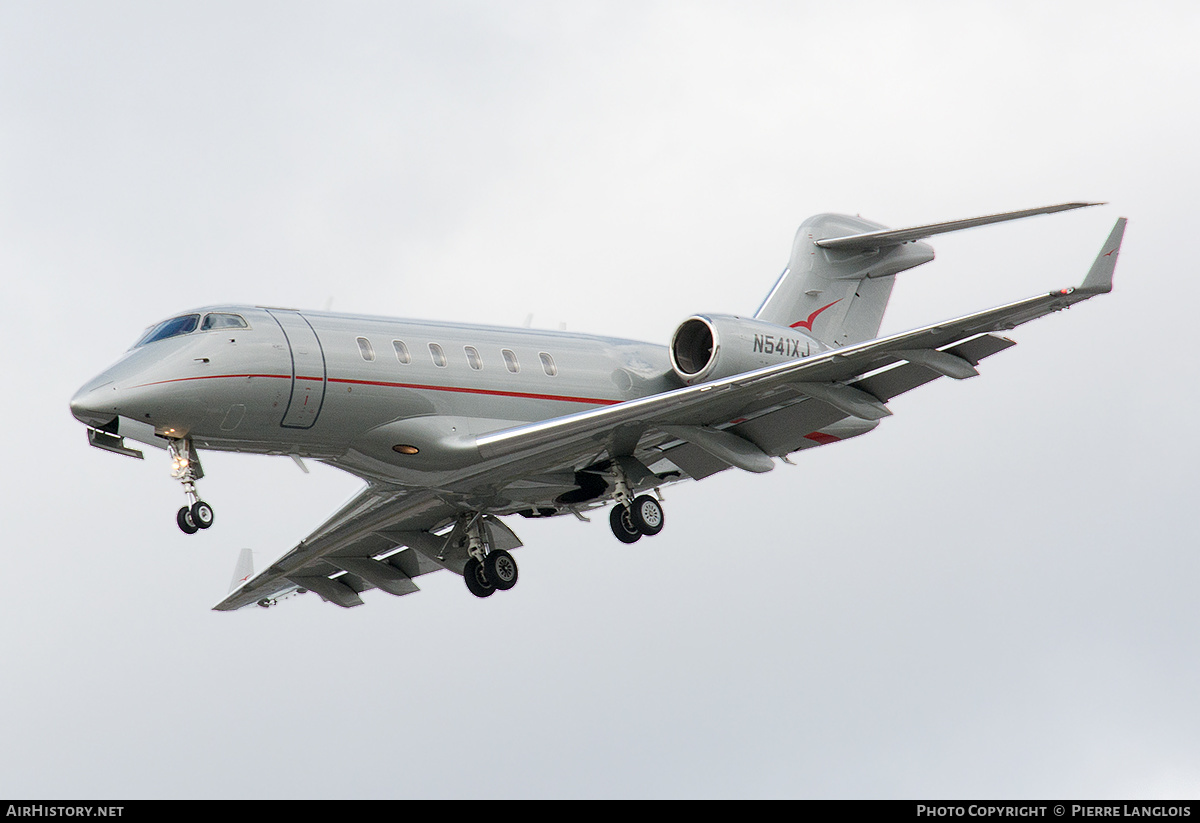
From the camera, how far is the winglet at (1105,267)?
1795cm

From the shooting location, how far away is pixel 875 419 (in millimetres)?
20578

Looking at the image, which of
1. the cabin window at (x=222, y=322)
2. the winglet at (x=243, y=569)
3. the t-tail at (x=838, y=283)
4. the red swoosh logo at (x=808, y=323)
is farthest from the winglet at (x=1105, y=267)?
the winglet at (x=243, y=569)

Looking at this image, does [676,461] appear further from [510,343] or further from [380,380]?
[380,380]

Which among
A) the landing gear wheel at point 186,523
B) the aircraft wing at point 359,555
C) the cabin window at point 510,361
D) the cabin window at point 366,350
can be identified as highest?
the cabin window at point 510,361

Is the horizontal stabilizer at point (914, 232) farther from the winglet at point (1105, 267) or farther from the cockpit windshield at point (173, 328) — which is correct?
the cockpit windshield at point (173, 328)

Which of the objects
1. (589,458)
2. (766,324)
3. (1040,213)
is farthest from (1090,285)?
(589,458)

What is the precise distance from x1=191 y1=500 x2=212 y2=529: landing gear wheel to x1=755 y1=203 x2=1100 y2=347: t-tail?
9.78m

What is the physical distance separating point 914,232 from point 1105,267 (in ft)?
18.8

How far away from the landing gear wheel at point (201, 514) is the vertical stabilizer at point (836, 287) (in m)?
9.80

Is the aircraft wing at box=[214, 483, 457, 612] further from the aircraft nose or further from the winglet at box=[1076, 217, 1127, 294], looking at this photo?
the winglet at box=[1076, 217, 1127, 294]

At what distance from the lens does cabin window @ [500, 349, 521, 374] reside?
21150mm

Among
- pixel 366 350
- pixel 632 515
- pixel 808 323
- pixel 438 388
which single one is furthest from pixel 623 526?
pixel 808 323

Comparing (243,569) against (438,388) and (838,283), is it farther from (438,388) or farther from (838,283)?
(838,283)

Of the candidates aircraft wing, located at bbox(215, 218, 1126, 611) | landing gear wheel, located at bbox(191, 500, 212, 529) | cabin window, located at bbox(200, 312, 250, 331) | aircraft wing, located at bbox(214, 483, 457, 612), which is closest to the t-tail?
aircraft wing, located at bbox(215, 218, 1126, 611)
